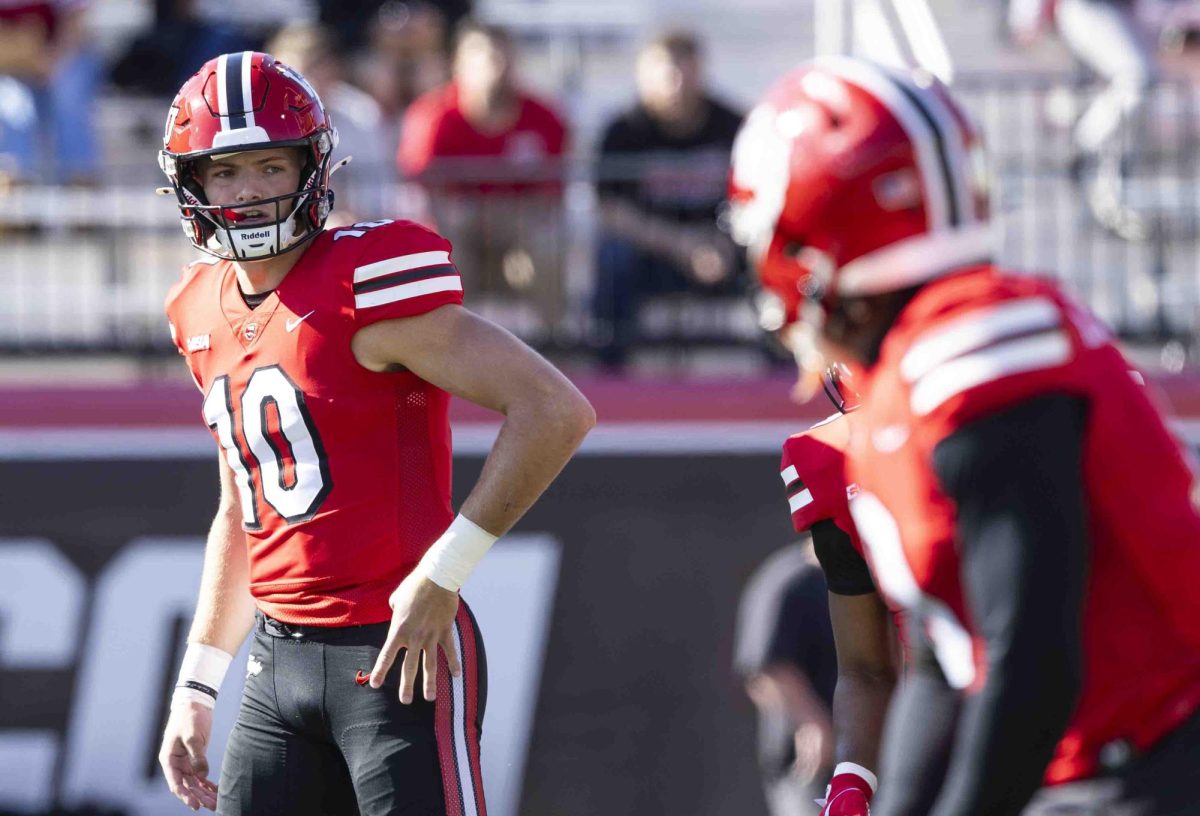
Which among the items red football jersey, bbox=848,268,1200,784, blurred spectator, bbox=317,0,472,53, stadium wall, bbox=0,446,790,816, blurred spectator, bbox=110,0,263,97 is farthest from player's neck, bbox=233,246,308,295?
blurred spectator, bbox=317,0,472,53

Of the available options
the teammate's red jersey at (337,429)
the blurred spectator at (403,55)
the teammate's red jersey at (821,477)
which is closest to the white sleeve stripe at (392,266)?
the teammate's red jersey at (337,429)

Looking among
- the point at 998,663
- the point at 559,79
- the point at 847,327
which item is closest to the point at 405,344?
the point at 847,327

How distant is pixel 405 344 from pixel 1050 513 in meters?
1.62

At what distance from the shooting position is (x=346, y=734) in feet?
10.8

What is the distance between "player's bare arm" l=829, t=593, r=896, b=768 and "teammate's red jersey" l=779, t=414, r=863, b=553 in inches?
5.0

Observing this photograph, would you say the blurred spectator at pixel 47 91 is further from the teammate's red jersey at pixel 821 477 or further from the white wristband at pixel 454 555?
the teammate's red jersey at pixel 821 477

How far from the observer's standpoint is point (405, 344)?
3279 mm

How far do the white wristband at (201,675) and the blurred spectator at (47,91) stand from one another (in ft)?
13.0

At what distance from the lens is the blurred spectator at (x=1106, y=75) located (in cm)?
700

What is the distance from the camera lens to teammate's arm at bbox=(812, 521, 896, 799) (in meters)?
2.97

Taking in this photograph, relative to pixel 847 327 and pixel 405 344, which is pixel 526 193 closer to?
pixel 405 344

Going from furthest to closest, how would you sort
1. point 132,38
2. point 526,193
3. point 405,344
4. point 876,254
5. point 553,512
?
point 132,38, point 526,193, point 553,512, point 405,344, point 876,254

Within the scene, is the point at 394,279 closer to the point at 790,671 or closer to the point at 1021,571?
the point at 1021,571

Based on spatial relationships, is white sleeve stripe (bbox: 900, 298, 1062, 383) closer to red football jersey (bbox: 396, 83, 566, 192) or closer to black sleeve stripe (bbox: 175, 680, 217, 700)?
black sleeve stripe (bbox: 175, 680, 217, 700)
